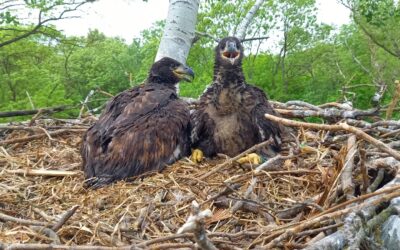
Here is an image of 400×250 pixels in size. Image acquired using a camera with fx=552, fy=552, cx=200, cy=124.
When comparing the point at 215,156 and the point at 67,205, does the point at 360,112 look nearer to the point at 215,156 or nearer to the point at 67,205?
the point at 215,156

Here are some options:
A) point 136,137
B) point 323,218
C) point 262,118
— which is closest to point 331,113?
point 262,118

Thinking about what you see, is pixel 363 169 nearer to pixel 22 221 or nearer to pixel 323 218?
pixel 323 218

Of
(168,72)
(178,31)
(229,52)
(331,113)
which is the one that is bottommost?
(331,113)

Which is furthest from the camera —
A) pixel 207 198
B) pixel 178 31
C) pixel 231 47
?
pixel 178 31

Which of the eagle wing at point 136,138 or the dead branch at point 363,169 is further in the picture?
the eagle wing at point 136,138

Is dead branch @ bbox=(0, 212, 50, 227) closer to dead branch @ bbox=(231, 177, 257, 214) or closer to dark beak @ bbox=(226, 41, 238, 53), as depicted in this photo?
dead branch @ bbox=(231, 177, 257, 214)

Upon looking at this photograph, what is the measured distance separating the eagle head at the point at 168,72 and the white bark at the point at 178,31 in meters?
0.57

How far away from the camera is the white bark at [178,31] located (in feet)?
21.2

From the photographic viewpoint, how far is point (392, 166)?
3.33m

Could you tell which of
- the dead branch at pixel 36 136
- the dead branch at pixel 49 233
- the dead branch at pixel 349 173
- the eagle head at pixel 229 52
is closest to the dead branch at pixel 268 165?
the dead branch at pixel 349 173

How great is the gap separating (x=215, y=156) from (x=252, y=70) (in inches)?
829

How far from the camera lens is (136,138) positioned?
458cm

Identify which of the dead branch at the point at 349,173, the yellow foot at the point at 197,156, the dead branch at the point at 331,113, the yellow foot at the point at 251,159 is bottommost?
the yellow foot at the point at 197,156

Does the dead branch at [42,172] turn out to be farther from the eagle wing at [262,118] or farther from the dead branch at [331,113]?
the dead branch at [331,113]
